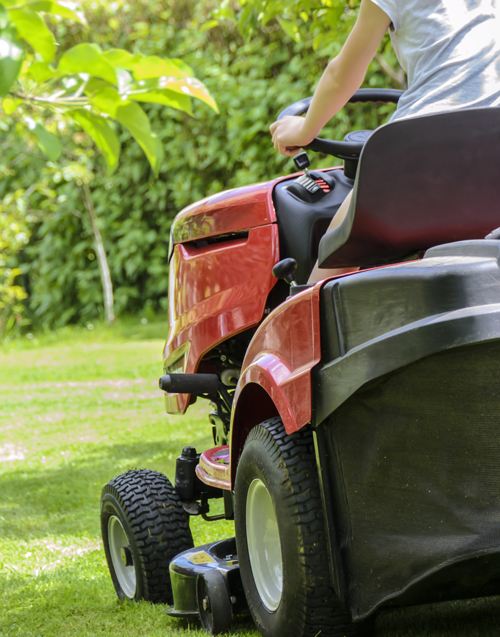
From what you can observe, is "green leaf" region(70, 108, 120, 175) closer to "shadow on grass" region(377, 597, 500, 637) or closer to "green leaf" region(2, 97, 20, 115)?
"green leaf" region(2, 97, 20, 115)

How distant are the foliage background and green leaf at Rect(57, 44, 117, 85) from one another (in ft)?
24.2

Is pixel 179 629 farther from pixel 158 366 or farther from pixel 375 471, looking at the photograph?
pixel 158 366

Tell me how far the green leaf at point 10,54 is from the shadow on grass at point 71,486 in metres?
3.05

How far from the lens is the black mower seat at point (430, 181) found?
1496 mm

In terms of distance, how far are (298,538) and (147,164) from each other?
11.6 meters

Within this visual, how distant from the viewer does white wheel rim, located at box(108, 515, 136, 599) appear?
2669mm

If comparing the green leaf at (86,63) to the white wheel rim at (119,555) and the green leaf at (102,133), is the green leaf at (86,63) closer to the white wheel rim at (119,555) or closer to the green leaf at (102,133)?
the green leaf at (102,133)

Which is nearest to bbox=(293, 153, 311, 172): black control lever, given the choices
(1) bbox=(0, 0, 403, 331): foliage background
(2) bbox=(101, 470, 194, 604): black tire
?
(2) bbox=(101, 470, 194, 604): black tire

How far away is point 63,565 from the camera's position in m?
3.12

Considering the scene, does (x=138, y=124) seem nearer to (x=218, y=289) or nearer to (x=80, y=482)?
(x=218, y=289)

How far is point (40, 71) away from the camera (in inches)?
41.4

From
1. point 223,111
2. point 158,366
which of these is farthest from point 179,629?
point 223,111

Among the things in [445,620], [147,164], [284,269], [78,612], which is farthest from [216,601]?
[147,164]

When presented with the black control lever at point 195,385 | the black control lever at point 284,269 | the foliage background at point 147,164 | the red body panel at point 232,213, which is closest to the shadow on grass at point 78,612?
the black control lever at point 195,385
